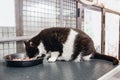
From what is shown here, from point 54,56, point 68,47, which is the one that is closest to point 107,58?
point 68,47

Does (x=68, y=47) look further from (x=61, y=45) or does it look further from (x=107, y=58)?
(x=107, y=58)

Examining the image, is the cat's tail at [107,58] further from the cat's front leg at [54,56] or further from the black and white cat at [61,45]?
the cat's front leg at [54,56]

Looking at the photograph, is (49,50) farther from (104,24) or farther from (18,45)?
(104,24)

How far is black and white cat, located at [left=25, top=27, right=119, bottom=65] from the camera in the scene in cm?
142

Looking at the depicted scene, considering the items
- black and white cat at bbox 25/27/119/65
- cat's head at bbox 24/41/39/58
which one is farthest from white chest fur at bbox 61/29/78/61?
cat's head at bbox 24/41/39/58

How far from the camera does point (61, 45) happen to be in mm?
1438

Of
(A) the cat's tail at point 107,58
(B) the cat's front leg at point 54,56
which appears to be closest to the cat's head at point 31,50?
(B) the cat's front leg at point 54,56

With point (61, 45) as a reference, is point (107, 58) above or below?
below

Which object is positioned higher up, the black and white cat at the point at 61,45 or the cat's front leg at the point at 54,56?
the black and white cat at the point at 61,45

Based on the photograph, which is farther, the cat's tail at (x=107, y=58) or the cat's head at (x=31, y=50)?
the cat's head at (x=31, y=50)

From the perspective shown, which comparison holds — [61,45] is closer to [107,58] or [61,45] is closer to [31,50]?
[31,50]

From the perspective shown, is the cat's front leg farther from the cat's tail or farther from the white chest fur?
the cat's tail

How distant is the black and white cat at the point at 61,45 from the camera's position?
56.1 inches

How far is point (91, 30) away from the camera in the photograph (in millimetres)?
2465
